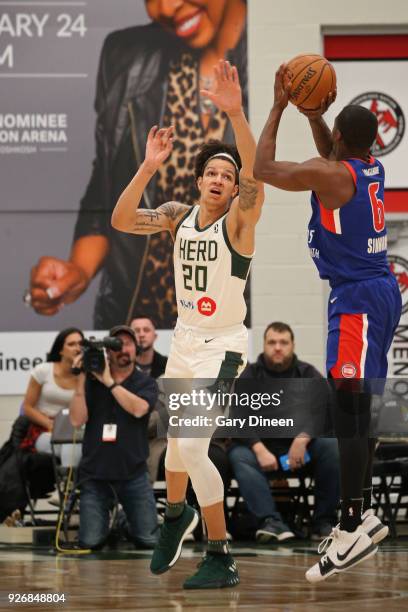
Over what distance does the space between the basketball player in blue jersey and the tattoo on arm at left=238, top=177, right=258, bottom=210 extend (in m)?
0.49

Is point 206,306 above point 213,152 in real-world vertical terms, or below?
below

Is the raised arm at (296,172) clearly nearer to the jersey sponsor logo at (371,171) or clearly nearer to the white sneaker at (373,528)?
the jersey sponsor logo at (371,171)

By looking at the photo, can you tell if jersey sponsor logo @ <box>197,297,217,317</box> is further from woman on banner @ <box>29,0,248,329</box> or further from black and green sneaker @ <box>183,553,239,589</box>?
woman on banner @ <box>29,0,248,329</box>

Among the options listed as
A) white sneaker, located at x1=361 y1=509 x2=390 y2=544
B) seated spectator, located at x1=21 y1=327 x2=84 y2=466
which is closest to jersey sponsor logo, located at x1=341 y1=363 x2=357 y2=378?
white sneaker, located at x1=361 y1=509 x2=390 y2=544

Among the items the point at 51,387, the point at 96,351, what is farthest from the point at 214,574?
the point at 51,387

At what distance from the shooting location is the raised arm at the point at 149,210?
614 centimetres

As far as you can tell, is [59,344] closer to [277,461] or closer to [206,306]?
[277,461]

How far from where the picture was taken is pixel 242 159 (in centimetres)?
590

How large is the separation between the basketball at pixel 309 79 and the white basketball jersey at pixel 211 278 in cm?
92

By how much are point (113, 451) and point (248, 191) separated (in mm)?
2991

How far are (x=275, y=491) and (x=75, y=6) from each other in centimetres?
474

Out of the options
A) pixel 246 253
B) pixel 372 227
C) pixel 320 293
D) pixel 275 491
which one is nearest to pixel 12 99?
pixel 320 293

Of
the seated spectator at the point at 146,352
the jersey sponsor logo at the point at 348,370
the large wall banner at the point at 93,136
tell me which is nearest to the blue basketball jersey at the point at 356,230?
the jersey sponsor logo at the point at 348,370

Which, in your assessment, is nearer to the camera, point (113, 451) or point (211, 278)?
point (211, 278)
